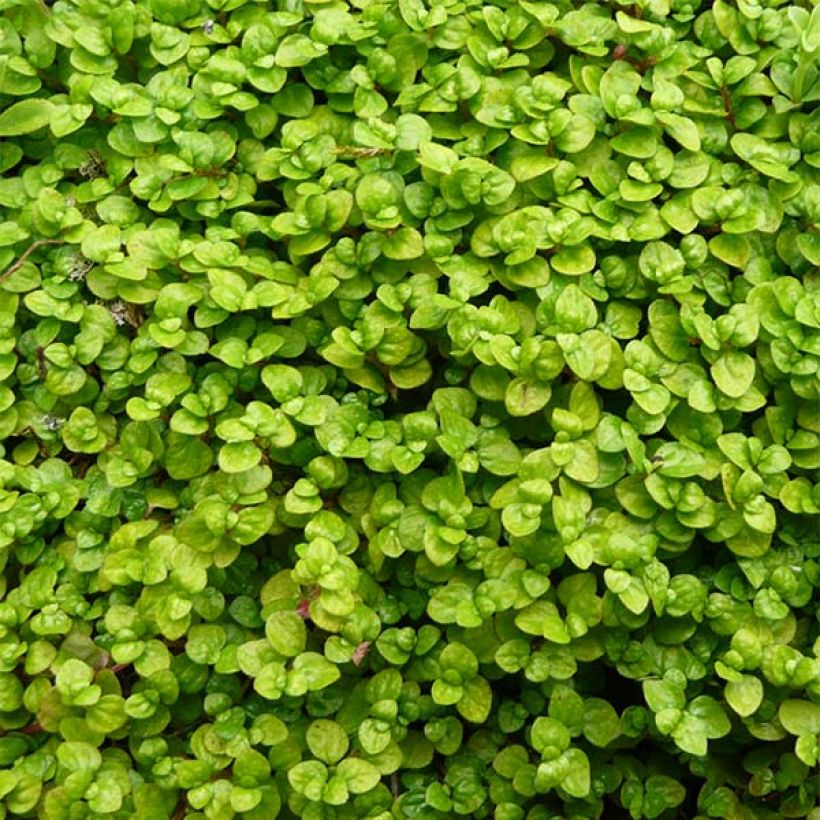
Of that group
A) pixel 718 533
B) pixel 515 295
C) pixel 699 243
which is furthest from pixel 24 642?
pixel 699 243

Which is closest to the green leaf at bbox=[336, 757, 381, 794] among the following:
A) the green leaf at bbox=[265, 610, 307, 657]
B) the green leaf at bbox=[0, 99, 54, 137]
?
the green leaf at bbox=[265, 610, 307, 657]

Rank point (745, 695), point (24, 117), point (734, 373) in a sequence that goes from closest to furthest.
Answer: point (745, 695), point (734, 373), point (24, 117)

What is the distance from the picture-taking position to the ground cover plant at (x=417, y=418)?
194cm

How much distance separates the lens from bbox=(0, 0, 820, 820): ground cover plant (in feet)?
6.38

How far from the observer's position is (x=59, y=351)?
2.13 m

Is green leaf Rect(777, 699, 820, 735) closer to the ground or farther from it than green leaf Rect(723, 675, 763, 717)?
closer to the ground

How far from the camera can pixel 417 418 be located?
2016 mm

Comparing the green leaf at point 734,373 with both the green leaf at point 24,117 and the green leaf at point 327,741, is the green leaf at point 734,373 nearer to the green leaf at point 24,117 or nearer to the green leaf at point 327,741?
the green leaf at point 327,741

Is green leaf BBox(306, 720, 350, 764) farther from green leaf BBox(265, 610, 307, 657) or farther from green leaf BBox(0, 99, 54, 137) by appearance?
green leaf BBox(0, 99, 54, 137)

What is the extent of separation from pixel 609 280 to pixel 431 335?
359 millimetres

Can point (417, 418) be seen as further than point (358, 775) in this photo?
Yes

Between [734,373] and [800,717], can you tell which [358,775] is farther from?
[734,373]

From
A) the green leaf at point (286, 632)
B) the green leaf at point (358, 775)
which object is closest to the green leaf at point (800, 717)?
the green leaf at point (358, 775)

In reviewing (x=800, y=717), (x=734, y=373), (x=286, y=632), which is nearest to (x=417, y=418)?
(x=286, y=632)
